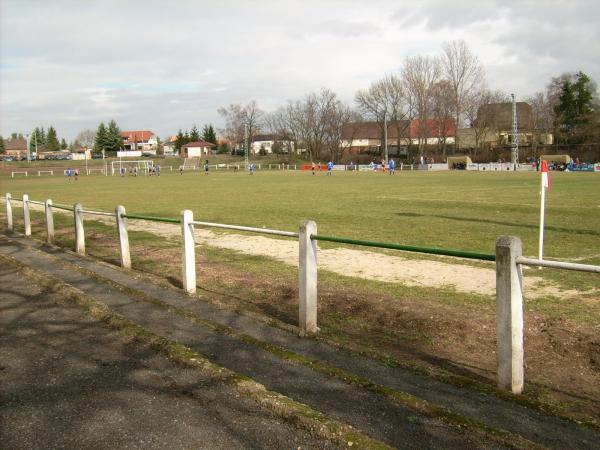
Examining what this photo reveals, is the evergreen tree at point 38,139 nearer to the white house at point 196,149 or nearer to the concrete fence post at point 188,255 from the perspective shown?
the white house at point 196,149

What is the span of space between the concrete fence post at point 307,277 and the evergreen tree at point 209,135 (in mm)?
152580

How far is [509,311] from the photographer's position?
177 inches

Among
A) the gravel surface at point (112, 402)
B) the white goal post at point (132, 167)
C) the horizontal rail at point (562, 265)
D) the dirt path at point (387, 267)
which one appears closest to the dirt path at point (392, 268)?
the dirt path at point (387, 267)

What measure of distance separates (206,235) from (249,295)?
6.94 metres

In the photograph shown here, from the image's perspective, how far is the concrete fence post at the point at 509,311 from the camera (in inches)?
175

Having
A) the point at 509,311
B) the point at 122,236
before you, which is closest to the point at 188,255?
the point at 122,236

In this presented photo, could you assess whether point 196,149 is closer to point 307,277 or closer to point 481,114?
point 481,114

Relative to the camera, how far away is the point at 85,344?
5734 mm

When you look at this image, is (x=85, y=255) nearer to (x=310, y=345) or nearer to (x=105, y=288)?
(x=105, y=288)

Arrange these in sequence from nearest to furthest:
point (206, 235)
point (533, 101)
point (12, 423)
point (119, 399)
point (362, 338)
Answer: point (12, 423), point (119, 399), point (362, 338), point (206, 235), point (533, 101)

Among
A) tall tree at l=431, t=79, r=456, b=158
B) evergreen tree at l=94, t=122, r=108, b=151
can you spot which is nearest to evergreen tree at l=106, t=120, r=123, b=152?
evergreen tree at l=94, t=122, r=108, b=151

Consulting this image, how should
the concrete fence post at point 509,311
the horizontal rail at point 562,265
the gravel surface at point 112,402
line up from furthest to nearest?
the concrete fence post at point 509,311 < the horizontal rail at point 562,265 < the gravel surface at point 112,402

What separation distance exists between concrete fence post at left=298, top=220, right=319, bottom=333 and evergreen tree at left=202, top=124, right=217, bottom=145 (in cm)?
15258

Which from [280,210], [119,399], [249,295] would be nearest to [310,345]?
[119,399]
